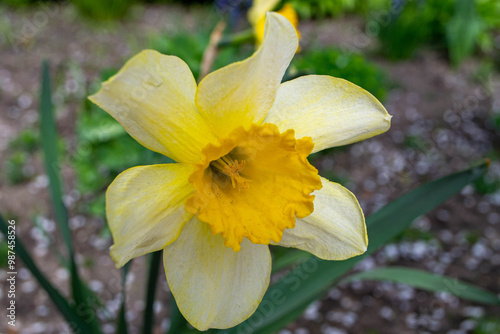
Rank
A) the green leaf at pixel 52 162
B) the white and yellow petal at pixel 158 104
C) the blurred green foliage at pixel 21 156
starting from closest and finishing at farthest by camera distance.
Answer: the white and yellow petal at pixel 158 104
the green leaf at pixel 52 162
the blurred green foliage at pixel 21 156

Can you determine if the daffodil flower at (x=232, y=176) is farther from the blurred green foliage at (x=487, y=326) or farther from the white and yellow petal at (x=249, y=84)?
the blurred green foliage at (x=487, y=326)

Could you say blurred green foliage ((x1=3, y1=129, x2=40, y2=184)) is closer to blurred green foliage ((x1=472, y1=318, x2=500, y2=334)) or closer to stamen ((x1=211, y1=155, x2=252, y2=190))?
stamen ((x1=211, y1=155, x2=252, y2=190))

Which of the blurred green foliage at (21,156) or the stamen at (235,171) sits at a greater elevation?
the stamen at (235,171)

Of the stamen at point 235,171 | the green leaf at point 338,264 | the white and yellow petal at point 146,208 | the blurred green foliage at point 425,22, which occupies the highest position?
the white and yellow petal at point 146,208

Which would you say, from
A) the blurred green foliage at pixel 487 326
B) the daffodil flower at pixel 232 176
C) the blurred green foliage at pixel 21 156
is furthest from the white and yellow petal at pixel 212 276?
the blurred green foliage at pixel 21 156

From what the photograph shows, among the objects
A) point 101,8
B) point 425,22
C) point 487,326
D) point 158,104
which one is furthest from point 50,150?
point 425,22

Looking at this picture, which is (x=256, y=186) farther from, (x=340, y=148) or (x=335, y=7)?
(x=335, y=7)
